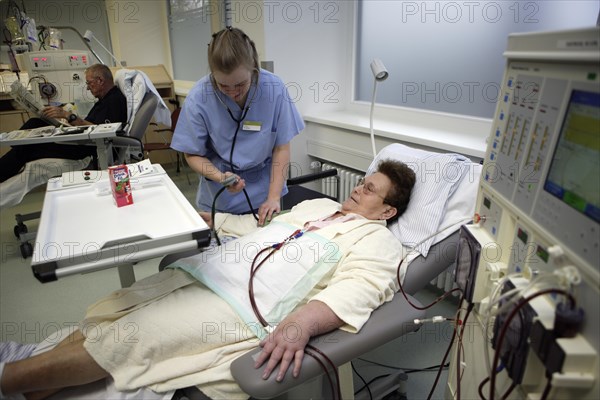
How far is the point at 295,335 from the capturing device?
1.04m

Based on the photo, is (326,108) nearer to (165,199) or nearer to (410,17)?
(410,17)

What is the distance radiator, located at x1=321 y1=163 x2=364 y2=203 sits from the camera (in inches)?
103

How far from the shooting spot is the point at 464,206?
1.55 metres

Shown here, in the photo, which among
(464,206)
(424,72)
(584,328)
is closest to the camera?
(584,328)

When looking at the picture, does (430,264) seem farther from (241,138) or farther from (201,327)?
(241,138)

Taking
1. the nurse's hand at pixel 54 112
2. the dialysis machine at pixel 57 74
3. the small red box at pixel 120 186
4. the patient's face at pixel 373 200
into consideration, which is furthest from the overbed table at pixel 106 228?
the dialysis machine at pixel 57 74

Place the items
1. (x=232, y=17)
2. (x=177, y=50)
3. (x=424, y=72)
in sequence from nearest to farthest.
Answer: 1. (x=424, y=72)
2. (x=232, y=17)
3. (x=177, y=50)

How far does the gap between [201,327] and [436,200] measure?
986 millimetres

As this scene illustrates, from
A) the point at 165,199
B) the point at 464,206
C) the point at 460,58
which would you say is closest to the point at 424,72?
the point at 460,58

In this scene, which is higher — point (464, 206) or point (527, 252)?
point (527, 252)

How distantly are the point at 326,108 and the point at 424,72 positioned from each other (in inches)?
32.0

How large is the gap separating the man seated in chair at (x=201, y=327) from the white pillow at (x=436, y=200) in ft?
0.49

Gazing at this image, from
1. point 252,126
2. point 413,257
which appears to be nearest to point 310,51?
point 252,126

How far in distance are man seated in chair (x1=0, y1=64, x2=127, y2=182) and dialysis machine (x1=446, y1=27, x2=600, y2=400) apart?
2.98 metres
